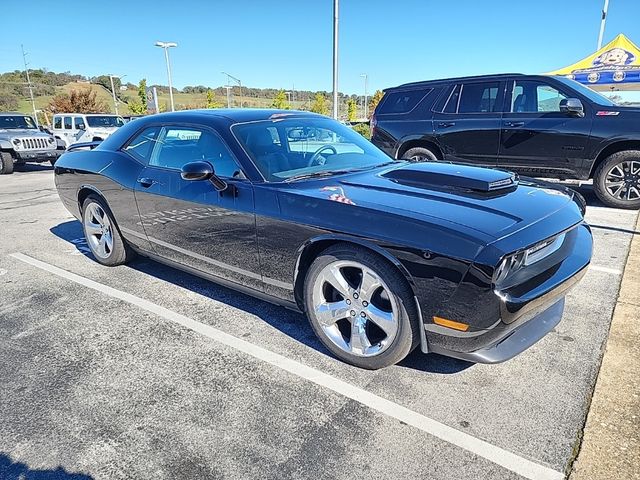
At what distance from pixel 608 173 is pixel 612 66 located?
10989 millimetres

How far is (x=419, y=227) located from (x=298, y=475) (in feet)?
4.10

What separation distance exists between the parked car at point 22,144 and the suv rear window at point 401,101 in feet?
33.4

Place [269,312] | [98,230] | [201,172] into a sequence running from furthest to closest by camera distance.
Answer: [98,230], [269,312], [201,172]

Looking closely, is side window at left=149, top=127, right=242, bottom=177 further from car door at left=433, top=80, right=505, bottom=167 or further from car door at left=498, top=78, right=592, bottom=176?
car door at left=498, top=78, right=592, bottom=176

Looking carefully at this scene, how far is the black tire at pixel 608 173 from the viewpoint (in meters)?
6.16

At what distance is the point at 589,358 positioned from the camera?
2.71 m

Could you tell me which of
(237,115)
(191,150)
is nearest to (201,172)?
(191,150)

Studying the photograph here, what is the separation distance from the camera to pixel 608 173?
6332 millimetres

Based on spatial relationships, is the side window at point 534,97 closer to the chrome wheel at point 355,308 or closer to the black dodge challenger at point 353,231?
the black dodge challenger at point 353,231

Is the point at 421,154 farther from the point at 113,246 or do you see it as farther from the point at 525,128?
the point at 113,246

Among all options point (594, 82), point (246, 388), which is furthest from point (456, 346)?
point (594, 82)

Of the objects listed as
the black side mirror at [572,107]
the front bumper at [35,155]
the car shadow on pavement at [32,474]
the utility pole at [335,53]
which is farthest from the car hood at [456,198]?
the front bumper at [35,155]

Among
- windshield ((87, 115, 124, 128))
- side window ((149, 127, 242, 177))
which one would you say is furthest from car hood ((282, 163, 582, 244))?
windshield ((87, 115, 124, 128))

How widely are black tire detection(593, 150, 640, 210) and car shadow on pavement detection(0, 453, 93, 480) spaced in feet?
22.8
